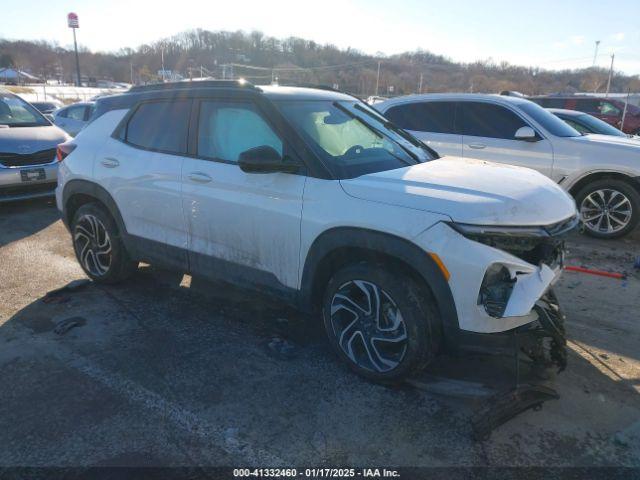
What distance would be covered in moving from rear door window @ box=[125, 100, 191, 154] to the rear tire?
83 centimetres

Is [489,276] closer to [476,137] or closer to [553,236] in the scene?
[553,236]

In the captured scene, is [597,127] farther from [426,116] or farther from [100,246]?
[100,246]

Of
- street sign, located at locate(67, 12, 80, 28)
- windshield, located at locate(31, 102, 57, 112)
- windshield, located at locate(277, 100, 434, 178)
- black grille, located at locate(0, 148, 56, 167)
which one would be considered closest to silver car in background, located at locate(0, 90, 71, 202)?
black grille, located at locate(0, 148, 56, 167)

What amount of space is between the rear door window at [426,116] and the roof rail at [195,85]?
4280mm

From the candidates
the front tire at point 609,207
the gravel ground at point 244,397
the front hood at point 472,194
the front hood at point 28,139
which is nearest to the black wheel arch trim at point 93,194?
the gravel ground at point 244,397

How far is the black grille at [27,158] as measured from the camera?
730 centimetres

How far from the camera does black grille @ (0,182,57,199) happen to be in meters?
7.30

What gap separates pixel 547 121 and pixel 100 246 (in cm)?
598

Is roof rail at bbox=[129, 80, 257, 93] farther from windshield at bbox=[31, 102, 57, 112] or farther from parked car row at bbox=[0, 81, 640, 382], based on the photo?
windshield at bbox=[31, 102, 57, 112]

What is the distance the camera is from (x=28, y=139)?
7.76m

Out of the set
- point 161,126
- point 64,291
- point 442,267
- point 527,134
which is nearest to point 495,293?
point 442,267

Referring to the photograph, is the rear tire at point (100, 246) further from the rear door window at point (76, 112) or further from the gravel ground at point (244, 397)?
the rear door window at point (76, 112)

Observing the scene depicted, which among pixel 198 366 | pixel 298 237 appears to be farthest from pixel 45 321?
pixel 298 237

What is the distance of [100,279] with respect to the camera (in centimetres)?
477
